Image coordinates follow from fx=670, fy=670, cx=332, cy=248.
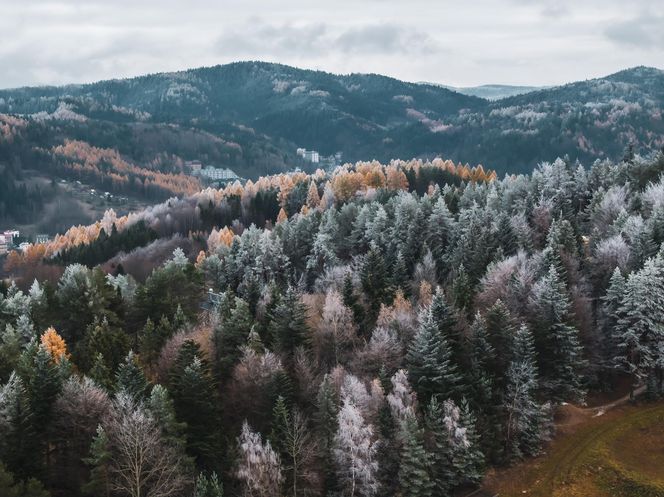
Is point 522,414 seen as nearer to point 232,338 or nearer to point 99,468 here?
point 232,338

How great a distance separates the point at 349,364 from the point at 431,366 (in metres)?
9.50

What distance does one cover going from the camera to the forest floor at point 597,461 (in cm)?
4631

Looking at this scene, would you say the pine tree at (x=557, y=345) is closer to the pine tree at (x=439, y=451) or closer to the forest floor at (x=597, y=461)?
the forest floor at (x=597, y=461)

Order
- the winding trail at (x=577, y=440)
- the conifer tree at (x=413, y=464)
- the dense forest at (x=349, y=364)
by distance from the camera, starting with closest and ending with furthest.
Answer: the dense forest at (x=349, y=364)
the conifer tree at (x=413, y=464)
the winding trail at (x=577, y=440)

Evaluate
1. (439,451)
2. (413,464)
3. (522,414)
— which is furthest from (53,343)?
(522,414)

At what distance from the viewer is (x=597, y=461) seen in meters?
48.7

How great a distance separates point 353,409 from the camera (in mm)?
44219

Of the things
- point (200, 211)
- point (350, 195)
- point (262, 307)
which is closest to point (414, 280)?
point (262, 307)

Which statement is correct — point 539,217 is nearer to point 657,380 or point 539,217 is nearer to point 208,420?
point 657,380

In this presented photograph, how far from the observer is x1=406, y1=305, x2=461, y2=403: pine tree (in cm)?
5103

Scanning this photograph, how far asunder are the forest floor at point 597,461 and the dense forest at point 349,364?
1711mm

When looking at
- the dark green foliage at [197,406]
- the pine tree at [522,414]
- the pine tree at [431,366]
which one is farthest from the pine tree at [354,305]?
the dark green foliage at [197,406]

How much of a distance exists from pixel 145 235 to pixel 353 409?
136129mm

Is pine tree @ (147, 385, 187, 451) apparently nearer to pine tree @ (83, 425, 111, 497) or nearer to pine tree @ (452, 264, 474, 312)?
pine tree @ (83, 425, 111, 497)
